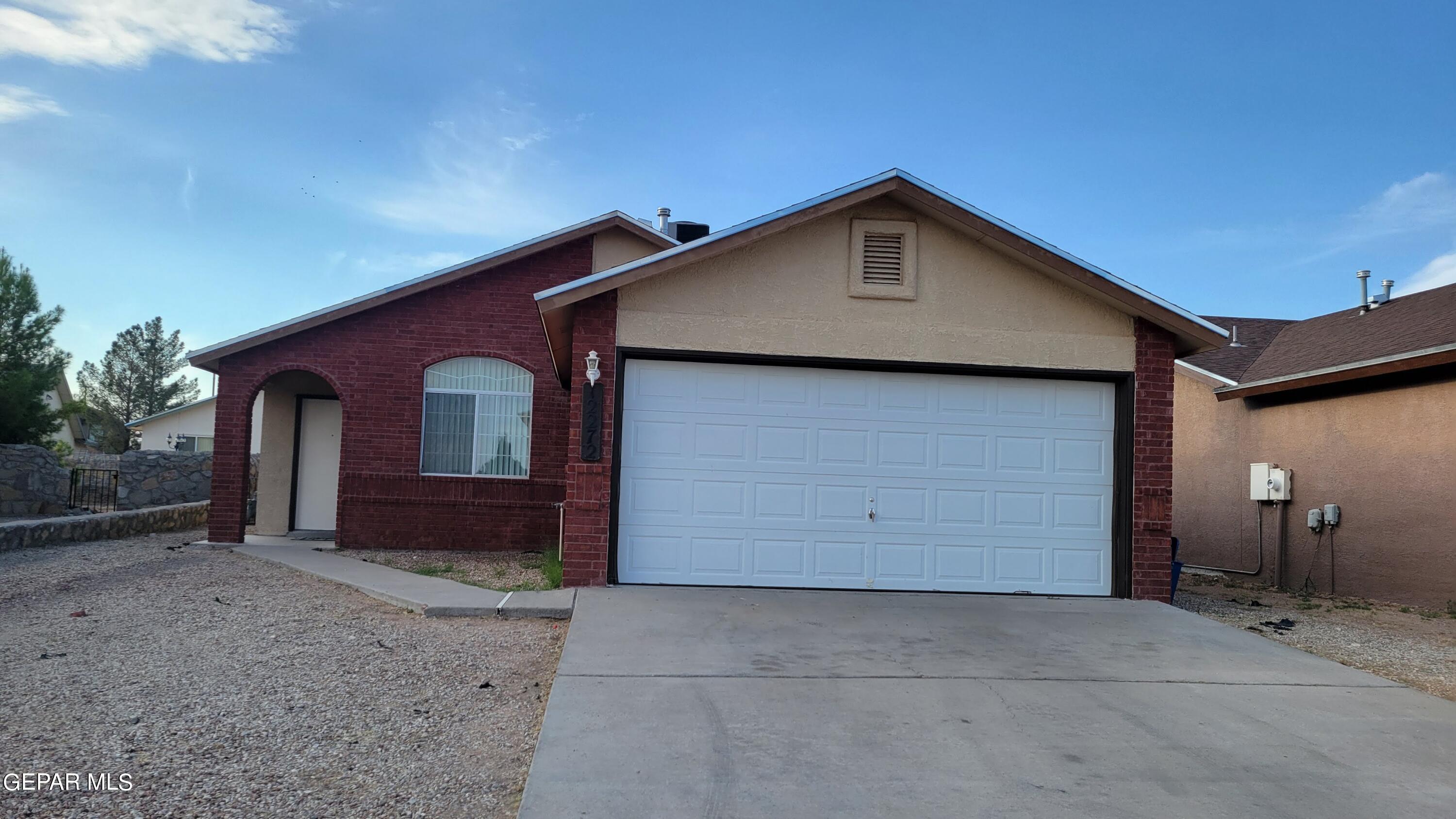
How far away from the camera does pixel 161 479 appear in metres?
18.9

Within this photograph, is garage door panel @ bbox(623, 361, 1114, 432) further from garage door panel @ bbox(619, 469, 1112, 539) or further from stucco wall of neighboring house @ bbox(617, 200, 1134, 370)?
garage door panel @ bbox(619, 469, 1112, 539)

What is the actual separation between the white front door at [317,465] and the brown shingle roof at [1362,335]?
14672mm

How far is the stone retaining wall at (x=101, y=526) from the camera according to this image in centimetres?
1252

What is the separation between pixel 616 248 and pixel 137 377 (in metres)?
46.3

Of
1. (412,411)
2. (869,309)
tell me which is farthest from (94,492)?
(869,309)

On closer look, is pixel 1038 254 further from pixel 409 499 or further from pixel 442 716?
pixel 409 499

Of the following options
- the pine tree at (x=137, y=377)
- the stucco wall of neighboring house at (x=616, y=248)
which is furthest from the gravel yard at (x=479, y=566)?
the pine tree at (x=137, y=377)

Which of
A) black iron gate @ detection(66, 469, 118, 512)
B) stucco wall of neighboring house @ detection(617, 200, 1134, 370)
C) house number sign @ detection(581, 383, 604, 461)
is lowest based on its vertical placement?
black iron gate @ detection(66, 469, 118, 512)

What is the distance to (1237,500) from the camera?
1470cm

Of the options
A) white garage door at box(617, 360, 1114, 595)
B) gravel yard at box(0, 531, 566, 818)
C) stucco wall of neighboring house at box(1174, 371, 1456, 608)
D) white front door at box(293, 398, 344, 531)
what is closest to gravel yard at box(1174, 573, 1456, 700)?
stucco wall of neighboring house at box(1174, 371, 1456, 608)

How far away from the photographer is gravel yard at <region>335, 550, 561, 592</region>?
10.1 m

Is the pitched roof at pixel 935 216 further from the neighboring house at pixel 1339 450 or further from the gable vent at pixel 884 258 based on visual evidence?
the neighboring house at pixel 1339 450

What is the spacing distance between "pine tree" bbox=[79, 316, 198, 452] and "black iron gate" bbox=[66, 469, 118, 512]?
34.4 meters

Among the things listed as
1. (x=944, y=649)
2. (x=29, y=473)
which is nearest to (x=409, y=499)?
(x=29, y=473)
